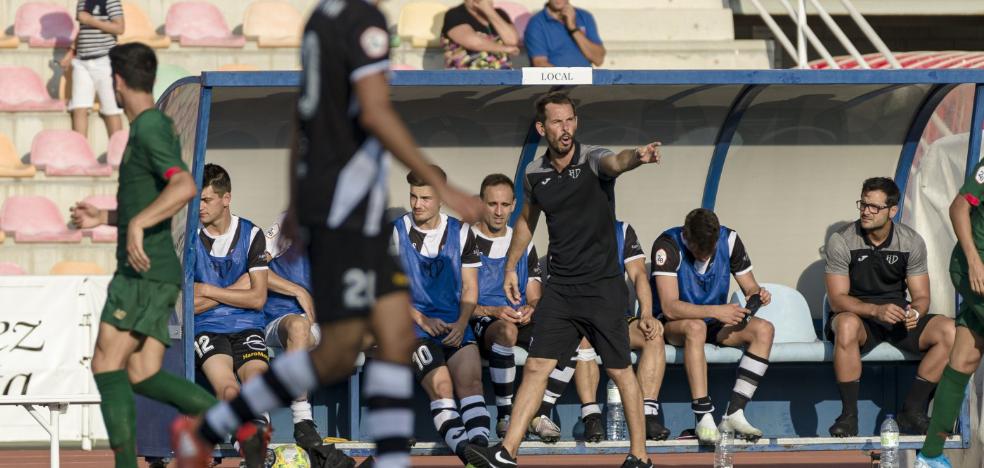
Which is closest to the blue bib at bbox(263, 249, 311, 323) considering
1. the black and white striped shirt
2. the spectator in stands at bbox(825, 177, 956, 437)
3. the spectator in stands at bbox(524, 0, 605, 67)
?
the spectator in stands at bbox(825, 177, 956, 437)

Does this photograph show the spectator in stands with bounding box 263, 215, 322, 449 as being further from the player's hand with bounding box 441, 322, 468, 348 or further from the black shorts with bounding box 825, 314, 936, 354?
the black shorts with bounding box 825, 314, 936, 354

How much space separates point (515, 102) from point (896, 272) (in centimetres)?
247

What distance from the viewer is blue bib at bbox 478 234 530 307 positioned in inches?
377

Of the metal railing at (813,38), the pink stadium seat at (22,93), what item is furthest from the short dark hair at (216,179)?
the pink stadium seat at (22,93)

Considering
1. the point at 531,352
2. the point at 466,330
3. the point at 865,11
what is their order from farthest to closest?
the point at 865,11 < the point at 466,330 < the point at 531,352

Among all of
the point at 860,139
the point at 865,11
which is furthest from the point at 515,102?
the point at 865,11

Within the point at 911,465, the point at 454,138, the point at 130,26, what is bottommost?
the point at 911,465

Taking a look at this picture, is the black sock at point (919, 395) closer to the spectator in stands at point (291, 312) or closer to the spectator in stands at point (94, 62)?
the spectator in stands at point (291, 312)

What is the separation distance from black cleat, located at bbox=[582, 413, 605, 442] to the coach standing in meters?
0.47

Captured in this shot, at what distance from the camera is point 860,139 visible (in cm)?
1024

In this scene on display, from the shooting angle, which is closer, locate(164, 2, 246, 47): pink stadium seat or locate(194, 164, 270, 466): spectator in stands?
locate(194, 164, 270, 466): spectator in stands

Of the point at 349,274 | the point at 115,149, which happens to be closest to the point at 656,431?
the point at 349,274

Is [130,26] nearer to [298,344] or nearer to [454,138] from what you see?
[454,138]

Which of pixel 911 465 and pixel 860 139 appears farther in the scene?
pixel 860 139
